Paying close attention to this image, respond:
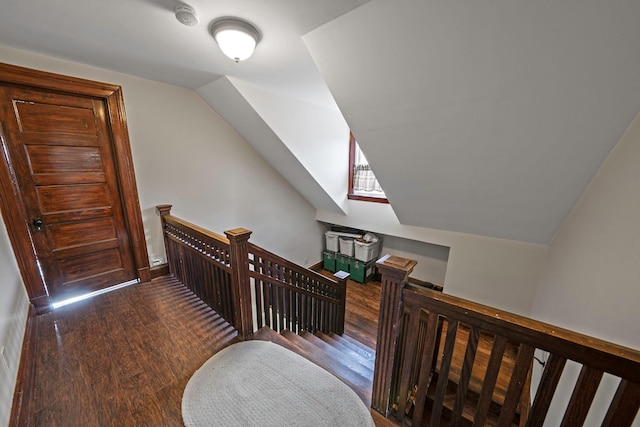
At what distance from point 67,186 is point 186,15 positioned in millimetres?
1967

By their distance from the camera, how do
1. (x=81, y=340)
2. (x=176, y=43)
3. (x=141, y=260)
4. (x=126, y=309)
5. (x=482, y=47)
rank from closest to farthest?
(x=482, y=47)
(x=176, y=43)
(x=81, y=340)
(x=126, y=309)
(x=141, y=260)

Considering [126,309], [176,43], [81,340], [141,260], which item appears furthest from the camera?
[141,260]

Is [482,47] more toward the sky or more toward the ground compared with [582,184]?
more toward the sky

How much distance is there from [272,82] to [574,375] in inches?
123

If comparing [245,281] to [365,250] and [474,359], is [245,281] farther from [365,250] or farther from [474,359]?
[365,250]

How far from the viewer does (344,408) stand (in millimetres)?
1368

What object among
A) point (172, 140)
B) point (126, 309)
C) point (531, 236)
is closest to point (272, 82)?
point (172, 140)

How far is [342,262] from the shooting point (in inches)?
191

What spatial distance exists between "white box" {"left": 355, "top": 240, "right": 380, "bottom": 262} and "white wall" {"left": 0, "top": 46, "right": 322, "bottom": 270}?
164cm

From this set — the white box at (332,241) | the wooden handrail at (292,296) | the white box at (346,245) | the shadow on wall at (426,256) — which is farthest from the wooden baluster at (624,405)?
the white box at (332,241)

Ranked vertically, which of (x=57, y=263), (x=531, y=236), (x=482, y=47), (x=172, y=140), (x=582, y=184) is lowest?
(x=57, y=263)

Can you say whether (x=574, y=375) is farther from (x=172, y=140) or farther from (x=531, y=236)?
(x=172, y=140)

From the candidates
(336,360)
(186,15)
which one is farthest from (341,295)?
(186,15)

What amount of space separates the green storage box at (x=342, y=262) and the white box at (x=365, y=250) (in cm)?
25
